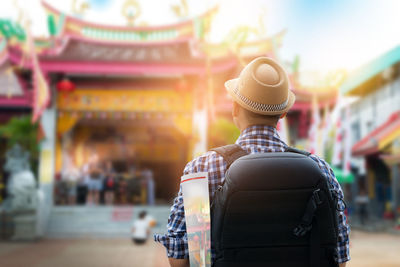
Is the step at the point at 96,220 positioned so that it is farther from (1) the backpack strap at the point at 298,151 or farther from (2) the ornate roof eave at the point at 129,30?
(1) the backpack strap at the point at 298,151

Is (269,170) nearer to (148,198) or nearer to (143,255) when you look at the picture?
(143,255)

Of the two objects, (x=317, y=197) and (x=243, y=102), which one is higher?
(x=243, y=102)

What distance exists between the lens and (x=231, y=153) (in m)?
1.54


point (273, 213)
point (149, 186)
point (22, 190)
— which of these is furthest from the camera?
point (149, 186)

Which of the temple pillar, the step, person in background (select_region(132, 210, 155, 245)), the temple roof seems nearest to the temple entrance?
the step

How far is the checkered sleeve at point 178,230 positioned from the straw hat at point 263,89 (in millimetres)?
265

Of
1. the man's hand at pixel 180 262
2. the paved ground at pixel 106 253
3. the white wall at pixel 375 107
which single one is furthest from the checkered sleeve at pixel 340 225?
the white wall at pixel 375 107

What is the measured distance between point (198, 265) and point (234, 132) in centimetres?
1245

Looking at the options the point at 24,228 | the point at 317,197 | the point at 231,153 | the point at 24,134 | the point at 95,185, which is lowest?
the point at 24,228

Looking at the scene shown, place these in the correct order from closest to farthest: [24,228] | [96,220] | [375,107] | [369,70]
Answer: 1. [24,228]
2. [96,220]
3. [369,70]
4. [375,107]

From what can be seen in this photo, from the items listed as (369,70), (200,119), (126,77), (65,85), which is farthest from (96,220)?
(369,70)

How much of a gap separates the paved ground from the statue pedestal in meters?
0.53

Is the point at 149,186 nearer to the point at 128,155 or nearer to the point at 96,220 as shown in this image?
the point at 96,220

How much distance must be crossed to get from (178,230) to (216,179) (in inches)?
9.3
